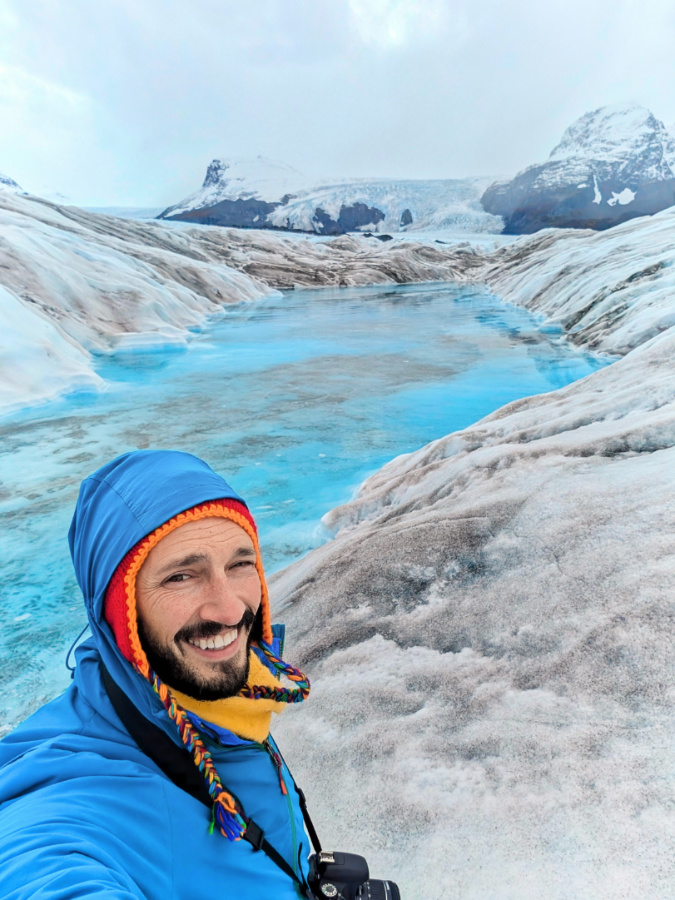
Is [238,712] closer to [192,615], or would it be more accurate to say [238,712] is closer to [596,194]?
[192,615]

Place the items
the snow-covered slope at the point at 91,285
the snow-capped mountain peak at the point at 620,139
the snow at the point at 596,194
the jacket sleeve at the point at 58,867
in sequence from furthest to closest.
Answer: the snow-capped mountain peak at the point at 620,139 → the snow at the point at 596,194 → the snow-covered slope at the point at 91,285 → the jacket sleeve at the point at 58,867

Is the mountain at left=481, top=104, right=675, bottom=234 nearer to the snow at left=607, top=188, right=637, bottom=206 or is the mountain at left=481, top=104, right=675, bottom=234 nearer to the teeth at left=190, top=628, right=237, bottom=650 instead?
the snow at left=607, top=188, right=637, bottom=206

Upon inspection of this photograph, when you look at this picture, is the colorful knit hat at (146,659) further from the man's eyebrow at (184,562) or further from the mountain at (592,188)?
the mountain at (592,188)

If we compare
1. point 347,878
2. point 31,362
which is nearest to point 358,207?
point 31,362

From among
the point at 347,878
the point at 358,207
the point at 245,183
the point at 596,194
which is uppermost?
the point at 245,183

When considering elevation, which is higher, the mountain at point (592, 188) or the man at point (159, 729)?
the mountain at point (592, 188)

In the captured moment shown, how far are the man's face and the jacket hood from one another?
0.22 ft

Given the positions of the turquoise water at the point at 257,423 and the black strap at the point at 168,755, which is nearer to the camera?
the black strap at the point at 168,755

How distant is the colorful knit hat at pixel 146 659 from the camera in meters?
1.04

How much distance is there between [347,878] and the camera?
1.30 metres

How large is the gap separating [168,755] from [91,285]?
60.2ft

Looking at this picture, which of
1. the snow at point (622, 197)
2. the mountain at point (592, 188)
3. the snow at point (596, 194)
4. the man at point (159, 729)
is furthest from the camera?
the snow at point (596, 194)

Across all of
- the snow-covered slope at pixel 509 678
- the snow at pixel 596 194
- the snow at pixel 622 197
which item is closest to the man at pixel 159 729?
the snow-covered slope at pixel 509 678

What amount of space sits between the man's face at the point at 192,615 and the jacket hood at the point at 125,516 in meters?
0.07
